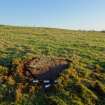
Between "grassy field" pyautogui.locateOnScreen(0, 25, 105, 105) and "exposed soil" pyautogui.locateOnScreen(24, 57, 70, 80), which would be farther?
"exposed soil" pyautogui.locateOnScreen(24, 57, 70, 80)

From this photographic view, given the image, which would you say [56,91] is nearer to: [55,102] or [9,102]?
[55,102]

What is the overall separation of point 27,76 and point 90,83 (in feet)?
7.60

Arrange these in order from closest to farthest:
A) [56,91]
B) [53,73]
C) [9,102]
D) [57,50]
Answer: [9,102], [56,91], [53,73], [57,50]

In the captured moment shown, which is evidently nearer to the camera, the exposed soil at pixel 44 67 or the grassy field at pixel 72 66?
the grassy field at pixel 72 66

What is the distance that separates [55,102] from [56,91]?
0.71m

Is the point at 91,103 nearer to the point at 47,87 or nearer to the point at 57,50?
the point at 47,87

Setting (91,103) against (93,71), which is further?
(93,71)

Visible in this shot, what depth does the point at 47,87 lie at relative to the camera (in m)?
12.7

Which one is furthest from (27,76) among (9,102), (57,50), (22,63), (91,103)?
(57,50)

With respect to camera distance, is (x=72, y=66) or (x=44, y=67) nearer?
(x=44, y=67)

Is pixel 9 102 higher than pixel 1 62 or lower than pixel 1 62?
lower

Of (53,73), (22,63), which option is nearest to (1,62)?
(22,63)

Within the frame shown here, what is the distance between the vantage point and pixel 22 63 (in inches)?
540

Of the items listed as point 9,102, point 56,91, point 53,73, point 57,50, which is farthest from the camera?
point 57,50
